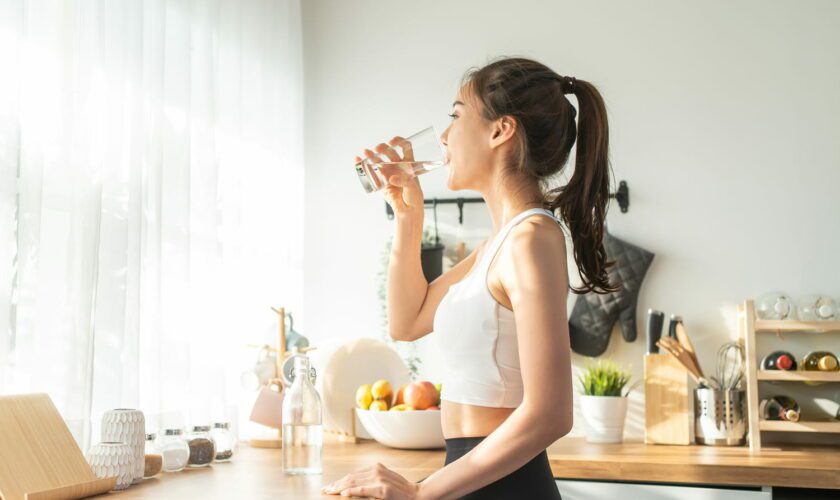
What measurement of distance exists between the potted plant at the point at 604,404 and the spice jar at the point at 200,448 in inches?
47.9

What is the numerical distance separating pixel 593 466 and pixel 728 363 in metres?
0.79

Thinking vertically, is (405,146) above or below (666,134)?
below

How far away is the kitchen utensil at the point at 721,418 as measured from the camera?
95.9 inches

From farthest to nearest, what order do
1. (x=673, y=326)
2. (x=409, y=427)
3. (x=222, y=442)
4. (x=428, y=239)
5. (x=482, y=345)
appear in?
(x=428, y=239) → (x=673, y=326) → (x=409, y=427) → (x=222, y=442) → (x=482, y=345)

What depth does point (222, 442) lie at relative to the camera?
1928 mm

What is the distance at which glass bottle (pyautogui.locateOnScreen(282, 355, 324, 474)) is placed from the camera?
5.08 ft

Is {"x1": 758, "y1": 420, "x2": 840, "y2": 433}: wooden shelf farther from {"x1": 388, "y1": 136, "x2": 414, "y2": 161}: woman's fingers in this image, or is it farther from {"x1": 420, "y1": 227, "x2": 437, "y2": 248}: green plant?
{"x1": 388, "y1": 136, "x2": 414, "y2": 161}: woman's fingers

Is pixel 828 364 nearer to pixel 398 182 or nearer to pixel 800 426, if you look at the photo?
pixel 800 426

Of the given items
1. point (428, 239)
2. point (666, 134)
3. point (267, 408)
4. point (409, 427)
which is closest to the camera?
point (409, 427)

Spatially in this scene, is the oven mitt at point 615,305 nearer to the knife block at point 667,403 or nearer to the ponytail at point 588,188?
the knife block at point 667,403

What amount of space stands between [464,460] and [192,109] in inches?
61.0

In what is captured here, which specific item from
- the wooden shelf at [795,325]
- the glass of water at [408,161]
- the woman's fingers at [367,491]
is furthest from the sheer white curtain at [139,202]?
the wooden shelf at [795,325]

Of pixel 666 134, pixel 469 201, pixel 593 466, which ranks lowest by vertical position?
pixel 593 466

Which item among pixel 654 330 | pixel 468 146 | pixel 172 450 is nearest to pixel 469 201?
pixel 654 330
